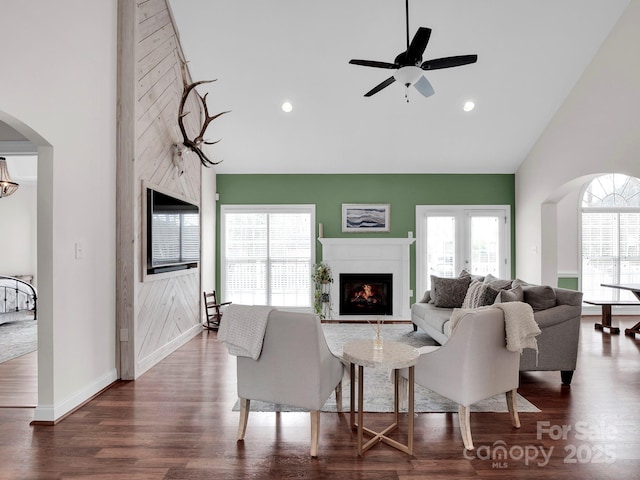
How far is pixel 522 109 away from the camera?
17.7 ft

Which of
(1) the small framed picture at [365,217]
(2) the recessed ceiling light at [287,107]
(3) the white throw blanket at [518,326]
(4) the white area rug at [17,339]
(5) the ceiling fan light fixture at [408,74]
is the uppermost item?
(2) the recessed ceiling light at [287,107]

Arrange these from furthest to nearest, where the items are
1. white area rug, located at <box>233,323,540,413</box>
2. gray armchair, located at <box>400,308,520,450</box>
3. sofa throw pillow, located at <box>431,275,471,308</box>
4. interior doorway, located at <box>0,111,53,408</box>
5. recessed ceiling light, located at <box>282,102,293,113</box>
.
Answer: recessed ceiling light, located at <box>282,102,293,113</box> → sofa throw pillow, located at <box>431,275,471,308</box> → white area rug, located at <box>233,323,540,413</box> → interior doorway, located at <box>0,111,53,408</box> → gray armchair, located at <box>400,308,520,450</box>

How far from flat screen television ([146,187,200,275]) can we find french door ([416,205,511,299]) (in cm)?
388

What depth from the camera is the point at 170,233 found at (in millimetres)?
4410

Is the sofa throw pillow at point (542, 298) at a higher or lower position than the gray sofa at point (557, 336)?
higher

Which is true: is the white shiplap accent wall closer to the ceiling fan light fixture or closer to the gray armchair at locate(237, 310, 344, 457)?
the gray armchair at locate(237, 310, 344, 457)

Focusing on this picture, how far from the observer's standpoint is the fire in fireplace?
6414 millimetres

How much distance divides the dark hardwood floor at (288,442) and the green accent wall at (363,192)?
3.79 m

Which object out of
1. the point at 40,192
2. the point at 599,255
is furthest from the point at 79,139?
the point at 599,255

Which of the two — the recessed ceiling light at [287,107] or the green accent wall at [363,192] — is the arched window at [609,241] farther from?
the recessed ceiling light at [287,107]

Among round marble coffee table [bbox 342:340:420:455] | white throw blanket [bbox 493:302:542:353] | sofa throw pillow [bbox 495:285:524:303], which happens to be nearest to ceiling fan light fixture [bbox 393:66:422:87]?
white throw blanket [bbox 493:302:542:353]

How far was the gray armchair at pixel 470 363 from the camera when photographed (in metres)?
2.39

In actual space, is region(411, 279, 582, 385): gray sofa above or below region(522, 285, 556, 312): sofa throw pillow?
below

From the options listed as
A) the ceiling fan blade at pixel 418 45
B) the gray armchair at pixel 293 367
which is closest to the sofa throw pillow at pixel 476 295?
the gray armchair at pixel 293 367
